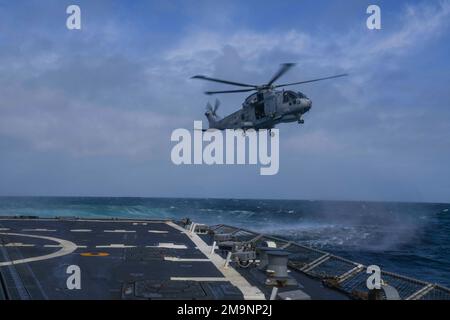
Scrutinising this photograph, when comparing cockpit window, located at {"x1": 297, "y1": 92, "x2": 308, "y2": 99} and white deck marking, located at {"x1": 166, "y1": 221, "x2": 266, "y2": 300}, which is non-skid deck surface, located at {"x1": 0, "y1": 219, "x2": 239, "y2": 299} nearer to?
white deck marking, located at {"x1": 166, "y1": 221, "x2": 266, "y2": 300}

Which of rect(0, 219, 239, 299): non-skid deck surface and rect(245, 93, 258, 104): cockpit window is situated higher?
rect(245, 93, 258, 104): cockpit window

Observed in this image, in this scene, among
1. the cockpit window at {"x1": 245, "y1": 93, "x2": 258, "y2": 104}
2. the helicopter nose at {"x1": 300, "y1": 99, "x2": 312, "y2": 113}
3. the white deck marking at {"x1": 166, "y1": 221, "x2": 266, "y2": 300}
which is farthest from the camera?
the cockpit window at {"x1": 245, "y1": 93, "x2": 258, "y2": 104}

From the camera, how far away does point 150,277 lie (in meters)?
18.1

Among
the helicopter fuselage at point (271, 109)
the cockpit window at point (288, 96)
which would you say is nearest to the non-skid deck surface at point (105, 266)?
the helicopter fuselage at point (271, 109)

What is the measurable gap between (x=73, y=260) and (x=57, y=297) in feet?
27.0

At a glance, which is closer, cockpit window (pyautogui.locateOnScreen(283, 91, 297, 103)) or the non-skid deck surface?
the non-skid deck surface

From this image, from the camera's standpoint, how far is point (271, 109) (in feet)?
106

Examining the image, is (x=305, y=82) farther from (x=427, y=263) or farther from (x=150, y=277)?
(x=427, y=263)

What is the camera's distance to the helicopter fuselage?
104 ft

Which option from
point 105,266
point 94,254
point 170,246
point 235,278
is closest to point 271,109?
point 170,246

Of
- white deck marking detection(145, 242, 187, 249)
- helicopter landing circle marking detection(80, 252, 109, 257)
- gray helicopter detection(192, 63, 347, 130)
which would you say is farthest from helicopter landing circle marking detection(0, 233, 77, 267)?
gray helicopter detection(192, 63, 347, 130)

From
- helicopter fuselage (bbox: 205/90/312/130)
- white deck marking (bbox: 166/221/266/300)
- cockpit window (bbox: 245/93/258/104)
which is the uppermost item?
cockpit window (bbox: 245/93/258/104)

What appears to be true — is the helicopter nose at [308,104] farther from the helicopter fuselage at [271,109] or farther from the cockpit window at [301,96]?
the cockpit window at [301,96]
